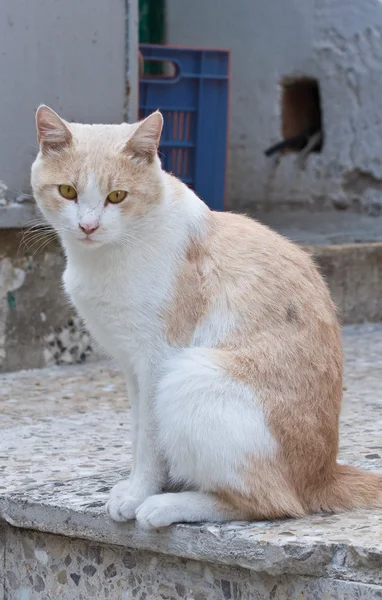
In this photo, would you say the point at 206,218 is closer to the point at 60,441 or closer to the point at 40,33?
the point at 60,441

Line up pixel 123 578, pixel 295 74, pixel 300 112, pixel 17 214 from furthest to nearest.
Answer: pixel 300 112 → pixel 295 74 → pixel 17 214 → pixel 123 578

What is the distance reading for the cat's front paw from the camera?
232 cm

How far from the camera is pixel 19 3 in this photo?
412 cm

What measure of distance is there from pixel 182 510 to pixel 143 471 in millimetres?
141

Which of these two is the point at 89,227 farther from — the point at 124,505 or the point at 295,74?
the point at 295,74

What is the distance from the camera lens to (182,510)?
2.27 m

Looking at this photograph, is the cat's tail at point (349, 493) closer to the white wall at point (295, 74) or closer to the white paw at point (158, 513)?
the white paw at point (158, 513)

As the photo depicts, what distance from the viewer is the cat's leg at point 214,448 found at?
2.21 meters

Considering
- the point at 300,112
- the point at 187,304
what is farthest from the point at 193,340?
the point at 300,112

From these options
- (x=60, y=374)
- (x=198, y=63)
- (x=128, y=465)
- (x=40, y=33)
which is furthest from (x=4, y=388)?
(x=198, y=63)

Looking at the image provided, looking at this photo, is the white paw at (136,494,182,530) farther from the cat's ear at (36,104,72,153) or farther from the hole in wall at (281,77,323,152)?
the hole in wall at (281,77,323,152)

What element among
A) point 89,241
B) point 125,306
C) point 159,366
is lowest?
point 159,366

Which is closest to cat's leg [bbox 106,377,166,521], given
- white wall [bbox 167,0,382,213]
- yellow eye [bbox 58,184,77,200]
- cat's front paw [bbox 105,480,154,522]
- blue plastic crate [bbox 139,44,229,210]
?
cat's front paw [bbox 105,480,154,522]

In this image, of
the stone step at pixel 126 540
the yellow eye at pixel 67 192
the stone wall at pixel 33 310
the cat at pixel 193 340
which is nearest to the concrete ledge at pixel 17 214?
the stone wall at pixel 33 310
